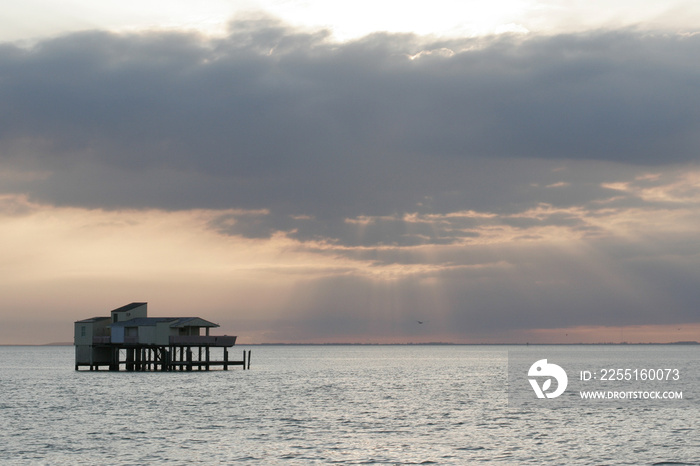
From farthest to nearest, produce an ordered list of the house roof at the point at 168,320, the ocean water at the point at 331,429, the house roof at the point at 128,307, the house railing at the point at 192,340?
the house roof at the point at 128,307 → the house roof at the point at 168,320 → the house railing at the point at 192,340 → the ocean water at the point at 331,429

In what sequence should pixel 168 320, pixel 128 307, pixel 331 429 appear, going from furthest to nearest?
pixel 128 307 < pixel 168 320 < pixel 331 429

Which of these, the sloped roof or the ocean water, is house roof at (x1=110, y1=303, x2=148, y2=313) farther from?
the ocean water

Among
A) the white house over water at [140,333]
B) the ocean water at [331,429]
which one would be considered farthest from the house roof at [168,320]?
the ocean water at [331,429]

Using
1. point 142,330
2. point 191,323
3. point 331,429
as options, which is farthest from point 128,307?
point 331,429

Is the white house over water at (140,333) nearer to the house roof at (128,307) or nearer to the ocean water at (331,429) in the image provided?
the house roof at (128,307)

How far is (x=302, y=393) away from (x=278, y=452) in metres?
46.1

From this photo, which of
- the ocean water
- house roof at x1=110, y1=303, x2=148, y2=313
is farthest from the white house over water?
the ocean water

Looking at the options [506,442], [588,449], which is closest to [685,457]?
[588,449]

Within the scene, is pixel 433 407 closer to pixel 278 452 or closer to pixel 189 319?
pixel 278 452

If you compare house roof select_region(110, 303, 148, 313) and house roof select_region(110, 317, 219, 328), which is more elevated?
house roof select_region(110, 303, 148, 313)

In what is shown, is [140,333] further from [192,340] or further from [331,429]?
[331,429]

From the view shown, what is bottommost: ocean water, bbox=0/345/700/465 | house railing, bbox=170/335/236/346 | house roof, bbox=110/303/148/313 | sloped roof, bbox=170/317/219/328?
ocean water, bbox=0/345/700/465

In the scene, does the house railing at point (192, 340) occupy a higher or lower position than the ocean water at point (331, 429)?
higher

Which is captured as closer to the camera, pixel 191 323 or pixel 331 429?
pixel 331 429
